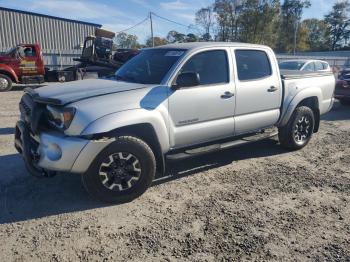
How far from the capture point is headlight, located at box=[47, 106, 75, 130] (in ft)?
12.6

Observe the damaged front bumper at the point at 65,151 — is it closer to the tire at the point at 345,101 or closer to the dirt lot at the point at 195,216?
the dirt lot at the point at 195,216

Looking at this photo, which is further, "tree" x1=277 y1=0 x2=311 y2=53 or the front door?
"tree" x1=277 y1=0 x2=311 y2=53

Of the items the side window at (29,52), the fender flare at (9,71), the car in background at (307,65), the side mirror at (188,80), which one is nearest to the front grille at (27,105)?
the side mirror at (188,80)

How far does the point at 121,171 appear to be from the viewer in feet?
13.8

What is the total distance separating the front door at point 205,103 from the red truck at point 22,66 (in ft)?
44.2

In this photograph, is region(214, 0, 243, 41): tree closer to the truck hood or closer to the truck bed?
the truck bed

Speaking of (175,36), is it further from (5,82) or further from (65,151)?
(65,151)

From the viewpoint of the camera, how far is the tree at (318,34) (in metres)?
90.3

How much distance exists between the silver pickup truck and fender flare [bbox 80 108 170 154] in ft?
0.04

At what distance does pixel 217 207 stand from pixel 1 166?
11.3 feet

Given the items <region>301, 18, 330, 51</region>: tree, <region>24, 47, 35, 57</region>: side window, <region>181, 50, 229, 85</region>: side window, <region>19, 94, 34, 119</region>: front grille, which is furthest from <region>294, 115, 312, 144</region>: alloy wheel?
<region>301, 18, 330, 51</region>: tree

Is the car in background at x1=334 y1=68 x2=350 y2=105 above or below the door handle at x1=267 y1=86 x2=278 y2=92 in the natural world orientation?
Result: below

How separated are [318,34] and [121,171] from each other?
326 feet

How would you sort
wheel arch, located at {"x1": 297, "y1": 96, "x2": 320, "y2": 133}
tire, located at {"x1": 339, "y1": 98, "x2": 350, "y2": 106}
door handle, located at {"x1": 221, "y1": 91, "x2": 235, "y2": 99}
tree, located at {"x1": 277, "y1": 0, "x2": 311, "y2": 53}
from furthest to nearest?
tree, located at {"x1": 277, "y1": 0, "x2": 311, "y2": 53}, tire, located at {"x1": 339, "y1": 98, "x2": 350, "y2": 106}, wheel arch, located at {"x1": 297, "y1": 96, "x2": 320, "y2": 133}, door handle, located at {"x1": 221, "y1": 91, "x2": 235, "y2": 99}
